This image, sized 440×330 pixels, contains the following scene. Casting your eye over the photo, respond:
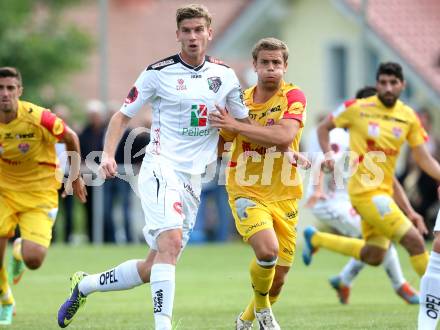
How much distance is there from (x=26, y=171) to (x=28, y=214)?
0.41 m

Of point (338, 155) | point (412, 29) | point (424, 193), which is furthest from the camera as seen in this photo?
point (412, 29)

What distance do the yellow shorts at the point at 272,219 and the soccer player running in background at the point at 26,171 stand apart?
1.77 metres

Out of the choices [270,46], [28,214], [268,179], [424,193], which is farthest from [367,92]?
[424,193]

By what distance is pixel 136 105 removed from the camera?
29.6 ft

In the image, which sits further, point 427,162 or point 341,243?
point 341,243

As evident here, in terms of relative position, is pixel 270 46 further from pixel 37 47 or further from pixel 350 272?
pixel 37 47

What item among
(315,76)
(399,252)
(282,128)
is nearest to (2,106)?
(282,128)

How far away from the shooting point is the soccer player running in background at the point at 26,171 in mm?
10797

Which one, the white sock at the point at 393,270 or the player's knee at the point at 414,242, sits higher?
the player's knee at the point at 414,242

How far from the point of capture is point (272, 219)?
31.5 ft

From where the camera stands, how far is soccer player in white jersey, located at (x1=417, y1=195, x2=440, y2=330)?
A: 8461 mm

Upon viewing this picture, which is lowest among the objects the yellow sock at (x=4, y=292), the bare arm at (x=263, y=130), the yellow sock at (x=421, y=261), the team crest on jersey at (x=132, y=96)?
the yellow sock at (x=4, y=292)

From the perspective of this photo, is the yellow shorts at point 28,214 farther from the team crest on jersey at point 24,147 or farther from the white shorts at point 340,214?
the white shorts at point 340,214

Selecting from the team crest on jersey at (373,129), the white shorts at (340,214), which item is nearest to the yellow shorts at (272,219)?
the team crest on jersey at (373,129)
